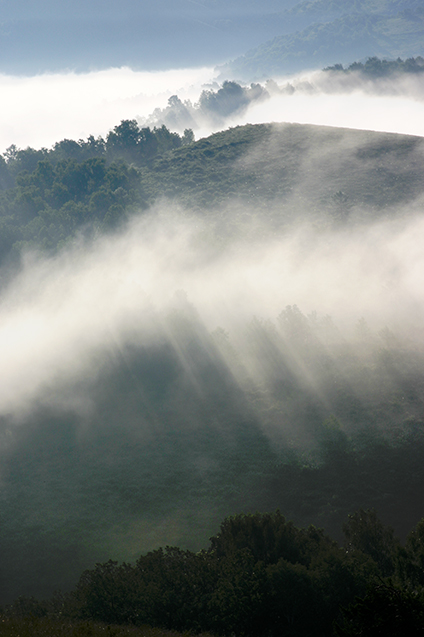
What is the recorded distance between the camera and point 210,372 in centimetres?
6016

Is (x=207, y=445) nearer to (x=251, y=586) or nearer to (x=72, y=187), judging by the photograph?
(x=251, y=586)

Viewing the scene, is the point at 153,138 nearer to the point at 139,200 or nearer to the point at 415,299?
the point at 139,200

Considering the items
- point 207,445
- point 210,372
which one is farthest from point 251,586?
point 210,372

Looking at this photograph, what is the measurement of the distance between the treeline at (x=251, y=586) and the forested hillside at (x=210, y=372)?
0.40m

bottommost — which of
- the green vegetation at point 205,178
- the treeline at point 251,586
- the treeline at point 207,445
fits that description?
the treeline at point 251,586

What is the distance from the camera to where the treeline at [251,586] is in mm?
19703

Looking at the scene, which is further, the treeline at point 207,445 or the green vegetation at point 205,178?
the green vegetation at point 205,178

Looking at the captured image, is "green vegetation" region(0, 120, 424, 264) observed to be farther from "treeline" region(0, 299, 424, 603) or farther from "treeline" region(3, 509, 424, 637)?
"treeline" region(3, 509, 424, 637)

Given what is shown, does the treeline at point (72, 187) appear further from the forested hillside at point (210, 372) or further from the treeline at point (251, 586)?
the treeline at point (251, 586)

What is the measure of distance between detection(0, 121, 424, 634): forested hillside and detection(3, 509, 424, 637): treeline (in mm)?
396

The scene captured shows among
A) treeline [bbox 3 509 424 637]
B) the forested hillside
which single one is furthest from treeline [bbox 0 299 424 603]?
treeline [bbox 3 509 424 637]

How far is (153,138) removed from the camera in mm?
141875

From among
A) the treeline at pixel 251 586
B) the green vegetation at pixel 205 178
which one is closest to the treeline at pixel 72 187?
the green vegetation at pixel 205 178

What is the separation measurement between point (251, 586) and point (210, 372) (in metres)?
40.1
